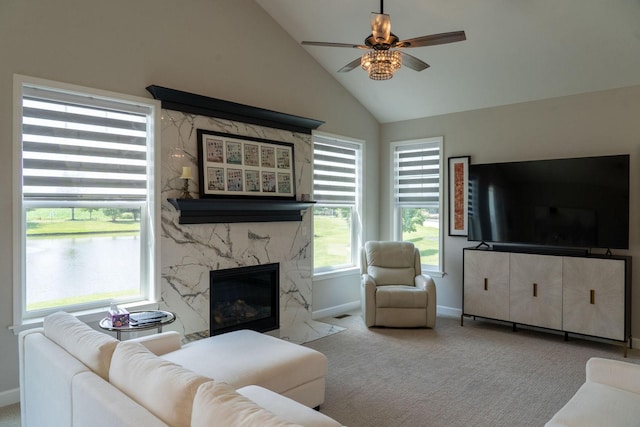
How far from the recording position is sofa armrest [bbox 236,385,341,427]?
191 cm

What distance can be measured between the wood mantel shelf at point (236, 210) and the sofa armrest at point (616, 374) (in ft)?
10.2

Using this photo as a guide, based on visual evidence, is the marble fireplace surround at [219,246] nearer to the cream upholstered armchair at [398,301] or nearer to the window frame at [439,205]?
the cream upholstered armchair at [398,301]

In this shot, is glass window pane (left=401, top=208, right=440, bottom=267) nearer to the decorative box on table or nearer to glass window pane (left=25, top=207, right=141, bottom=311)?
glass window pane (left=25, top=207, right=141, bottom=311)

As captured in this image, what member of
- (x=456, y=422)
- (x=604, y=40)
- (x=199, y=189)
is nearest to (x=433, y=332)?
(x=456, y=422)

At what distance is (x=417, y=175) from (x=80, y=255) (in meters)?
4.32

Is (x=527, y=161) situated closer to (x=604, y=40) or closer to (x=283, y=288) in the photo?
(x=604, y=40)

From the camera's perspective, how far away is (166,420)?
145cm

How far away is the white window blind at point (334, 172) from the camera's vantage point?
17.9ft

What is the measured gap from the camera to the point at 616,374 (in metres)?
2.32

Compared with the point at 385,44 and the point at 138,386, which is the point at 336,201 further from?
the point at 138,386

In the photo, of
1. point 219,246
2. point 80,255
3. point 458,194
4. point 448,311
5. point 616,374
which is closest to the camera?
point 616,374

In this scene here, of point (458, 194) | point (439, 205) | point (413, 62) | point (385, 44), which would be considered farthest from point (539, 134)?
point (385, 44)

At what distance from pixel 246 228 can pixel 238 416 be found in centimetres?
327

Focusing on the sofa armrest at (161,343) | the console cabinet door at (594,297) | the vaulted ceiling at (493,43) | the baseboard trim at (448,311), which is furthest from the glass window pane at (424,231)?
the sofa armrest at (161,343)
